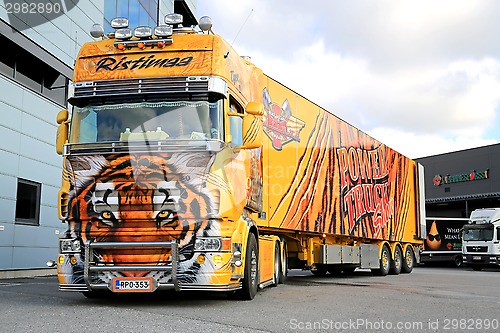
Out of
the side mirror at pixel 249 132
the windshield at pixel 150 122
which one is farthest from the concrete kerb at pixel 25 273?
the side mirror at pixel 249 132

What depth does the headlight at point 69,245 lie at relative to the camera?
8.55 meters

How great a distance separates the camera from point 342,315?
26.9ft

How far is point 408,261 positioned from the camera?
20.9 m

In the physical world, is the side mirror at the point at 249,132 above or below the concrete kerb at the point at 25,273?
above

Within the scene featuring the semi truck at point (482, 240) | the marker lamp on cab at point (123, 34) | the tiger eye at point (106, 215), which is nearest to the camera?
the tiger eye at point (106, 215)

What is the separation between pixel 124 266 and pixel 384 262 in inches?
469

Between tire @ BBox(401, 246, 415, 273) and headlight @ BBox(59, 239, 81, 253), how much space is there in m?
14.2


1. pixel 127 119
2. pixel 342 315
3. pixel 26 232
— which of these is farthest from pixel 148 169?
pixel 26 232

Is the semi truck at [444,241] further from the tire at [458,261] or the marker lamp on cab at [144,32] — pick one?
the marker lamp on cab at [144,32]

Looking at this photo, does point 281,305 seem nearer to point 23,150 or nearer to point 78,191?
point 78,191

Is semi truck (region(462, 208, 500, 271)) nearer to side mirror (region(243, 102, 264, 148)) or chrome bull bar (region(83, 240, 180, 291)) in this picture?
side mirror (region(243, 102, 264, 148))

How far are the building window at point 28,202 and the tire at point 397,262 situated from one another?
11.3 metres

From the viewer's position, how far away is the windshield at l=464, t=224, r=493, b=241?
29.1 meters

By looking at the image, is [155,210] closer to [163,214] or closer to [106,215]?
[163,214]
